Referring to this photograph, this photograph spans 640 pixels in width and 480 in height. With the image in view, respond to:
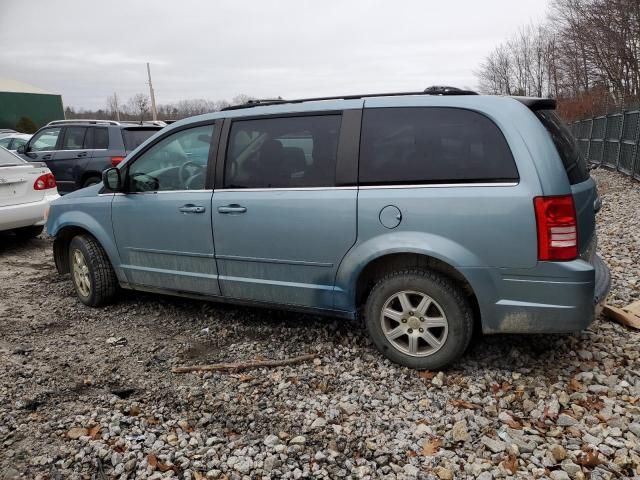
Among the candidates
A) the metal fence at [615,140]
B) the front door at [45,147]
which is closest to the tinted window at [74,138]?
the front door at [45,147]

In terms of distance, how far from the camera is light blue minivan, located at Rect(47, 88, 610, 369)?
286cm

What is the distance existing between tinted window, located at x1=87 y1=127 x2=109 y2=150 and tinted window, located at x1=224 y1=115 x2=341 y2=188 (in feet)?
21.7

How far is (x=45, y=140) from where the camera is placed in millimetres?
10086

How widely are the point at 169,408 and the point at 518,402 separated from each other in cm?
208

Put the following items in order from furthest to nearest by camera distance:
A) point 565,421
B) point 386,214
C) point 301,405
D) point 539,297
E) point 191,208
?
point 191,208 → point 386,214 → point 301,405 → point 539,297 → point 565,421

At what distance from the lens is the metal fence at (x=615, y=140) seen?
1144 centimetres

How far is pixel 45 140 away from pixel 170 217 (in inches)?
303

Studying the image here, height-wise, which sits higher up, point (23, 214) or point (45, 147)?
point (45, 147)

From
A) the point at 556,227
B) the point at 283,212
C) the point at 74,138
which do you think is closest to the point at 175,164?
the point at 283,212

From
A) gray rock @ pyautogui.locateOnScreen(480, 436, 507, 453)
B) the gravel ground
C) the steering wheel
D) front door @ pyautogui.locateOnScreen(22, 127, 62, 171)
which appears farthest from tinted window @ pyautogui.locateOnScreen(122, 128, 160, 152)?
gray rock @ pyautogui.locateOnScreen(480, 436, 507, 453)

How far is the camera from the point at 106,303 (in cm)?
471

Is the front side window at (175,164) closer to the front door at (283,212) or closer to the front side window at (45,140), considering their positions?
the front door at (283,212)

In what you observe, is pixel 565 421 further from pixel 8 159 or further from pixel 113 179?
pixel 8 159

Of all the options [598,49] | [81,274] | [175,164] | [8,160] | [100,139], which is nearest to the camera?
[175,164]
